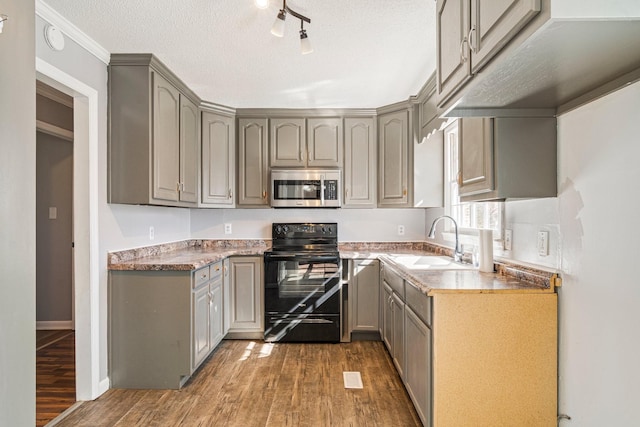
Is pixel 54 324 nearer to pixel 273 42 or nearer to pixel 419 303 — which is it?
pixel 273 42

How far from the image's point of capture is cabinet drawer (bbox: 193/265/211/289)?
2.63 metres

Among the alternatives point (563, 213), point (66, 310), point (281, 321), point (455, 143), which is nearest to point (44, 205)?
point (66, 310)

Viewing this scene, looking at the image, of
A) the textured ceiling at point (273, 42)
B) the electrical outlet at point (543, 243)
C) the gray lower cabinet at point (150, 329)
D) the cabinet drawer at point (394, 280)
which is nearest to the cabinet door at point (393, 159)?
the textured ceiling at point (273, 42)

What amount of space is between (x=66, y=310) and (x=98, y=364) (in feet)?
5.63

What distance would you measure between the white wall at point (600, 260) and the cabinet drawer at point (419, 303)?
59cm

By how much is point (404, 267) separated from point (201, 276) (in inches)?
59.9

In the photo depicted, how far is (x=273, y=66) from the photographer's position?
2.66 metres

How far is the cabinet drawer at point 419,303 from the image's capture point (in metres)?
1.79

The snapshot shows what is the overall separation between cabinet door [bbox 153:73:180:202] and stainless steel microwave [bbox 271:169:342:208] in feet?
3.29

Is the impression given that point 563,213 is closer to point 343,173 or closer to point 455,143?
point 455,143

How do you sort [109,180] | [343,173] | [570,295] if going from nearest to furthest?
1. [570,295]
2. [109,180]
3. [343,173]

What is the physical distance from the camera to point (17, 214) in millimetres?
972

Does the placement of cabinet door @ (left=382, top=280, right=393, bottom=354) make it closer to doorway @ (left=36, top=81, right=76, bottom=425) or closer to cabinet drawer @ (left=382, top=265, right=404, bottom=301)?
cabinet drawer @ (left=382, top=265, right=404, bottom=301)

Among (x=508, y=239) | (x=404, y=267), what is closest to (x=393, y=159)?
(x=404, y=267)
